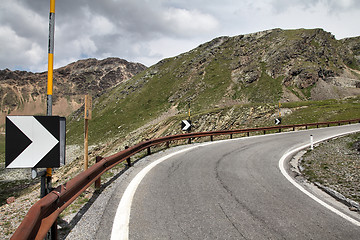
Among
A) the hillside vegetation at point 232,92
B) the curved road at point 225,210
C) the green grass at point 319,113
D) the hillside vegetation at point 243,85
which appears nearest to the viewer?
the curved road at point 225,210

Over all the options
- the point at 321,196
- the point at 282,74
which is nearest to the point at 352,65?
the point at 282,74

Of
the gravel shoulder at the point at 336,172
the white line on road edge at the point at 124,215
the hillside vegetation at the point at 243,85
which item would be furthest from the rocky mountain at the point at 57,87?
the white line on road edge at the point at 124,215

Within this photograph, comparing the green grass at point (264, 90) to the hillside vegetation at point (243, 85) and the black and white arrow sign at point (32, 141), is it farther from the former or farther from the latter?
the black and white arrow sign at point (32, 141)

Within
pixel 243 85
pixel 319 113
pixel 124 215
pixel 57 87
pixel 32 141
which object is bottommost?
pixel 124 215

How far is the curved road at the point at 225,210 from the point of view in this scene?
328cm

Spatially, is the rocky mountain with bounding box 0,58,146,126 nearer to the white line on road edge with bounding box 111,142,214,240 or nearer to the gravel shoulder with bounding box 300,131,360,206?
the gravel shoulder with bounding box 300,131,360,206

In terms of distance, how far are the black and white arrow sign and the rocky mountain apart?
555ft

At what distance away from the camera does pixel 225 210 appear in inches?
160

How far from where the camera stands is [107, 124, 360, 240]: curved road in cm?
328

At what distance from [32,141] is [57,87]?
688ft

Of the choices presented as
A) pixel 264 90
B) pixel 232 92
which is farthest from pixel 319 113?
pixel 232 92

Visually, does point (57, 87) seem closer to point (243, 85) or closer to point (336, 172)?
point (243, 85)

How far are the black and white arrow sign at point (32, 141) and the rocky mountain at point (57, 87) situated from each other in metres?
169

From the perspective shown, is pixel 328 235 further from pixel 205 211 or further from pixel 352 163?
pixel 352 163
